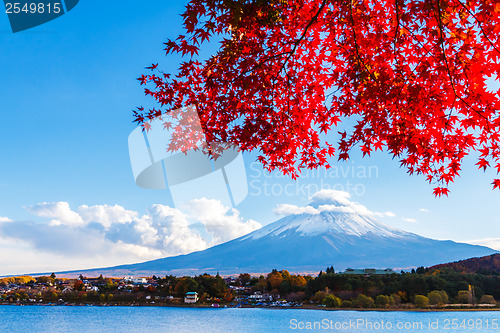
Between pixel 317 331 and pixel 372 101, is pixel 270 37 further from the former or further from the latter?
pixel 317 331

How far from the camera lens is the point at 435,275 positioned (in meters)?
33.2

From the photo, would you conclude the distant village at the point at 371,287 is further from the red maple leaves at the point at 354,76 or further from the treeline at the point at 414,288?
the red maple leaves at the point at 354,76

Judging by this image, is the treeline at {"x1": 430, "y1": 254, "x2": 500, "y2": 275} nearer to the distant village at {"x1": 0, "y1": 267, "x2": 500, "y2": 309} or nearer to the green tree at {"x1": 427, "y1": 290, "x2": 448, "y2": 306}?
the distant village at {"x1": 0, "y1": 267, "x2": 500, "y2": 309}

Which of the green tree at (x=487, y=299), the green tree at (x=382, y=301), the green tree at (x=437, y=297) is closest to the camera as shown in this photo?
the green tree at (x=437, y=297)

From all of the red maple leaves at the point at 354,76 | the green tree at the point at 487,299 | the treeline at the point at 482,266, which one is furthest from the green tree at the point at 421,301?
the red maple leaves at the point at 354,76

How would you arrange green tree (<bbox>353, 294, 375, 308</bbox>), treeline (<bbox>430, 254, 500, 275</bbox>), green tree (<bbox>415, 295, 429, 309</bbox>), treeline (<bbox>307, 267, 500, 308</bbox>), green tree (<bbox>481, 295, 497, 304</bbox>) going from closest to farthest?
1. treeline (<bbox>307, 267, 500, 308</bbox>)
2. green tree (<bbox>415, 295, 429, 309</bbox>)
3. green tree (<bbox>481, 295, 497, 304</bbox>)
4. green tree (<bbox>353, 294, 375, 308</bbox>)
5. treeline (<bbox>430, 254, 500, 275</bbox>)

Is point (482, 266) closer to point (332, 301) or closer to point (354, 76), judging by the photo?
point (332, 301)

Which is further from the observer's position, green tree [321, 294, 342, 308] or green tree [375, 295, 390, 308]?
green tree [321, 294, 342, 308]

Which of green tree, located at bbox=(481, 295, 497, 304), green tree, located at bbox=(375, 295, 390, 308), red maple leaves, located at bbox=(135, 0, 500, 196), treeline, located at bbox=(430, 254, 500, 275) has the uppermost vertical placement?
red maple leaves, located at bbox=(135, 0, 500, 196)

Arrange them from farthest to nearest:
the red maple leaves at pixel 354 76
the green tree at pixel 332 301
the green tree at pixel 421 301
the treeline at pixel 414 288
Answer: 1. the green tree at pixel 421 301
2. the treeline at pixel 414 288
3. the green tree at pixel 332 301
4. the red maple leaves at pixel 354 76

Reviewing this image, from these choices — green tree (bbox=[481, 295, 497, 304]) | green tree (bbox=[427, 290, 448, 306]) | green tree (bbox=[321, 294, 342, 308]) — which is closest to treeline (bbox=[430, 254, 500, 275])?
green tree (bbox=[481, 295, 497, 304])

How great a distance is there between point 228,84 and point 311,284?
1482 inches

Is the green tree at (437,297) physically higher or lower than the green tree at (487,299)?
higher

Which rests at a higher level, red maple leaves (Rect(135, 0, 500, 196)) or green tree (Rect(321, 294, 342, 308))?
red maple leaves (Rect(135, 0, 500, 196))
